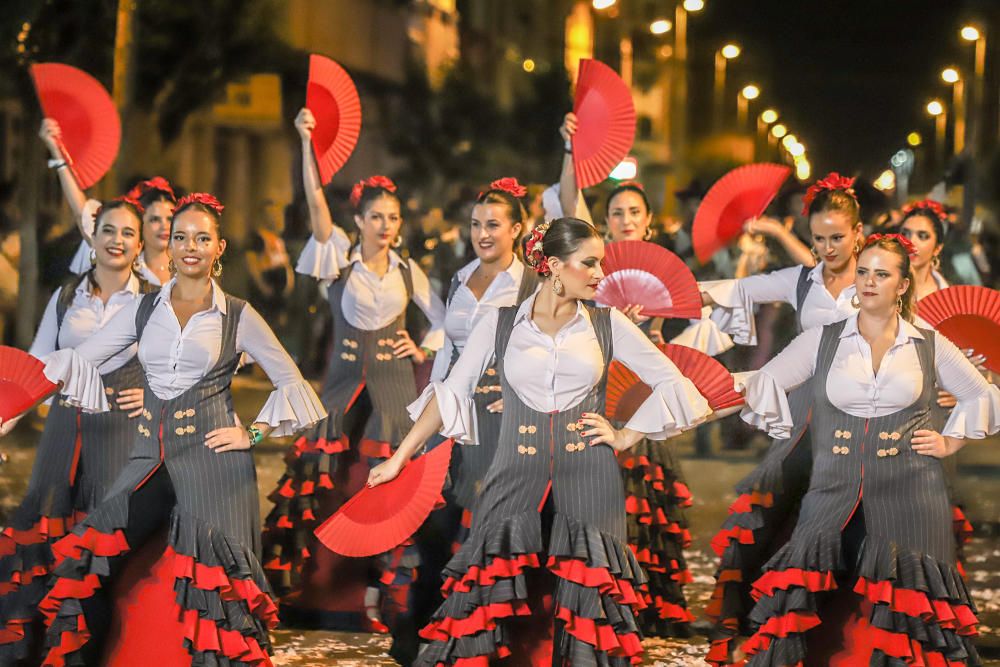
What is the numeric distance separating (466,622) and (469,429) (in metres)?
0.56

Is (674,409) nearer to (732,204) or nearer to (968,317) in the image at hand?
(968,317)

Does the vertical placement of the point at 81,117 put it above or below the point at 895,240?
above

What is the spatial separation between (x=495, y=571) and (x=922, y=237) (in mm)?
2575

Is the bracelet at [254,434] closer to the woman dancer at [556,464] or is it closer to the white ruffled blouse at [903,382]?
the woman dancer at [556,464]

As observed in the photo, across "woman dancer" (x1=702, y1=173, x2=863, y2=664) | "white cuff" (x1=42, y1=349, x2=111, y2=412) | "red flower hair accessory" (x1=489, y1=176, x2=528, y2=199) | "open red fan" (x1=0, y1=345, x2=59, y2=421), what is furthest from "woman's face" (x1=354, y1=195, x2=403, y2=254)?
"open red fan" (x1=0, y1=345, x2=59, y2=421)

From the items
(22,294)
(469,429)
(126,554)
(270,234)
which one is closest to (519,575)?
(469,429)

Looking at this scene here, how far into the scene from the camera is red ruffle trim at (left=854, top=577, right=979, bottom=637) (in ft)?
14.0

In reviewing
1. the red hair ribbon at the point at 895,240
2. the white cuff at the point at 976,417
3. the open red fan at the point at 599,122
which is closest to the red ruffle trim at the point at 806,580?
the white cuff at the point at 976,417

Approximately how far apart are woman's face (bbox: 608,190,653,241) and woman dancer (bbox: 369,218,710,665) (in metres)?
1.65

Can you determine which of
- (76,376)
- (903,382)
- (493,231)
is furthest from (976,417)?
(76,376)

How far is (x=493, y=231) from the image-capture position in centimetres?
560

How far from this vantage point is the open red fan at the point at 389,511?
14.6 feet

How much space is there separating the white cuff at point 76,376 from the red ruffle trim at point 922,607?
97.9 inches

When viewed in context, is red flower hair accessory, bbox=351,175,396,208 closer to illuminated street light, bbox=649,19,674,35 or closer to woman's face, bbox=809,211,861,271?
woman's face, bbox=809,211,861,271
